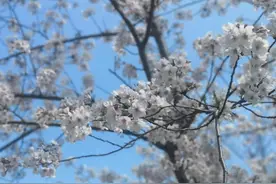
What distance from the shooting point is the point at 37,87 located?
6105mm

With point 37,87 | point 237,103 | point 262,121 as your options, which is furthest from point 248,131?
point 237,103

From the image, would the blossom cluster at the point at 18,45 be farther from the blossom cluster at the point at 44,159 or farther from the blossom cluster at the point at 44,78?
the blossom cluster at the point at 44,159

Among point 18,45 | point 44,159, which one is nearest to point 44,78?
point 18,45

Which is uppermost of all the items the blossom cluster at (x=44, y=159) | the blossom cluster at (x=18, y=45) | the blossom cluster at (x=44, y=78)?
the blossom cluster at (x=18, y=45)

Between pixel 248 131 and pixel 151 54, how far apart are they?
482cm

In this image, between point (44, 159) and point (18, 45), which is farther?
point (18, 45)

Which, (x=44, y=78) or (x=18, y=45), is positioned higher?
(x=18, y=45)

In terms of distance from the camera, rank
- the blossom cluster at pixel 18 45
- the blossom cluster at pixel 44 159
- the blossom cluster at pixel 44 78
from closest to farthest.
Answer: the blossom cluster at pixel 44 159
the blossom cluster at pixel 44 78
the blossom cluster at pixel 18 45

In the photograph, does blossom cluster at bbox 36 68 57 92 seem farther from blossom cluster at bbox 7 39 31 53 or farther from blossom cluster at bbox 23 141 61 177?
blossom cluster at bbox 23 141 61 177

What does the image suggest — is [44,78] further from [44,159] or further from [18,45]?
[44,159]

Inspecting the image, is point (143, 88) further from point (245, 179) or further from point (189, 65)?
point (245, 179)

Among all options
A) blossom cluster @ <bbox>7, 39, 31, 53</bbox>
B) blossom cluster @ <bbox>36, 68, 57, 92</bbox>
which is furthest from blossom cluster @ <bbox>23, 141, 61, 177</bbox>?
blossom cluster @ <bbox>7, 39, 31, 53</bbox>

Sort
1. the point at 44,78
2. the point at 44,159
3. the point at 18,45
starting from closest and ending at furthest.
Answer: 1. the point at 44,159
2. the point at 44,78
3. the point at 18,45

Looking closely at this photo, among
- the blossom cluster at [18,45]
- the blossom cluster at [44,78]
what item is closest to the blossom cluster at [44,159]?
the blossom cluster at [44,78]
